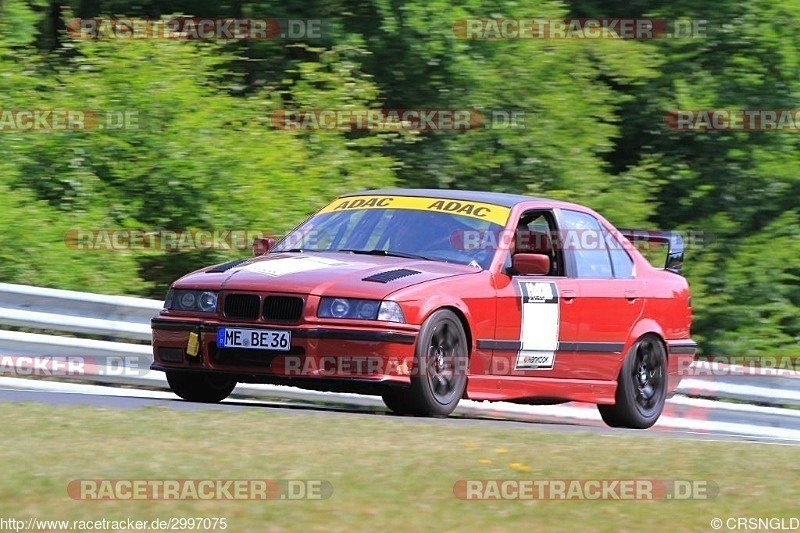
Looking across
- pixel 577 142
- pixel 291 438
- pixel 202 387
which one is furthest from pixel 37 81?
pixel 291 438

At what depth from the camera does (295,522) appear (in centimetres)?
543

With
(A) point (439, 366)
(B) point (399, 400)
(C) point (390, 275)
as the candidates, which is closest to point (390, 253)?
(C) point (390, 275)

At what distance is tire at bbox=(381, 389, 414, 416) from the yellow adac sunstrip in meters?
1.60

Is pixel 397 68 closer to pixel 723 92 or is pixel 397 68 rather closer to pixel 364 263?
pixel 723 92

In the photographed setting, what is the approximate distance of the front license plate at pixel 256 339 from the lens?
28.5 ft

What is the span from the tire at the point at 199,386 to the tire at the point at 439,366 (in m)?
1.35

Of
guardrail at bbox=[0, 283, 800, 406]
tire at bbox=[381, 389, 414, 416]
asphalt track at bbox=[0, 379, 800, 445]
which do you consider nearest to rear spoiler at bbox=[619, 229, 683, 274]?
asphalt track at bbox=[0, 379, 800, 445]

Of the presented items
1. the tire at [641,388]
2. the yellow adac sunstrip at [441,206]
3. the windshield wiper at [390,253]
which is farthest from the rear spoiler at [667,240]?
the windshield wiper at [390,253]

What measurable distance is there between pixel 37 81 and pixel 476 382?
872 centimetres

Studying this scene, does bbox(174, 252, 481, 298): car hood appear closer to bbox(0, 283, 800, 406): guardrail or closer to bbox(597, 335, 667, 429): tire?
bbox(0, 283, 800, 406): guardrail

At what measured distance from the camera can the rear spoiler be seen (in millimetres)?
11602

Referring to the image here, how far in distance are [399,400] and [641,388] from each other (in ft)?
9.66

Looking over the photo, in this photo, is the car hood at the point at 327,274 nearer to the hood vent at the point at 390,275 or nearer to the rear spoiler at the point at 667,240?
the hood vent at the point at 390,275

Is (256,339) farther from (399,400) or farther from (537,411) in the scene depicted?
(537,411)
